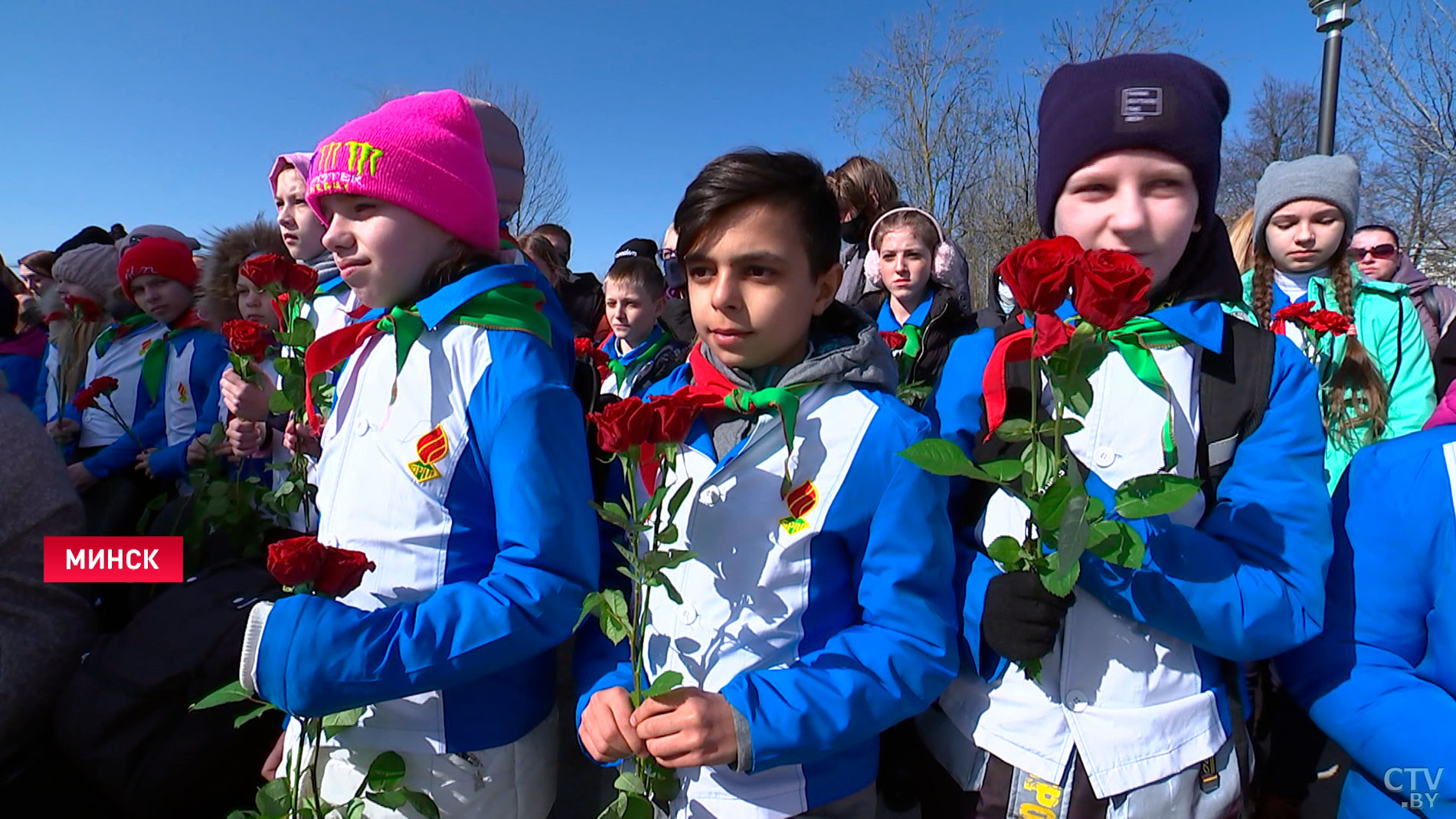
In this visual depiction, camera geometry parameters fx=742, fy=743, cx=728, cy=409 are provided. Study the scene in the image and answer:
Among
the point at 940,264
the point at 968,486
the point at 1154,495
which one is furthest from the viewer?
the point at 940,264

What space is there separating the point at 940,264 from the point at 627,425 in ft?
10.7

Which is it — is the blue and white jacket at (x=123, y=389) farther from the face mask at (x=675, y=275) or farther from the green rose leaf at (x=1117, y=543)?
the green rose leaf at (x=1117, y=543)

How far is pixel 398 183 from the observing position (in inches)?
59.7

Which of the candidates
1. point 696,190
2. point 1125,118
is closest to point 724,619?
point 696,190

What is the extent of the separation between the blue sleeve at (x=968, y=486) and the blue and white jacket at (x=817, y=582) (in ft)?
0.19

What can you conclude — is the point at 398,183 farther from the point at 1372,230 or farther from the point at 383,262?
the point at 1372,230

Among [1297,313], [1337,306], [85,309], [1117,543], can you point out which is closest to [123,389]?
[85,309]

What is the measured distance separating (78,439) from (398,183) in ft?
12.7

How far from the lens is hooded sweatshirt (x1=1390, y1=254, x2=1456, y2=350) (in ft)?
13.6

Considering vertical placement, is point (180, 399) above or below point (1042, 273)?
above

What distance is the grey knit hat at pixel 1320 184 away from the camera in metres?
3.12

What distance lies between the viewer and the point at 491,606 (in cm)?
126

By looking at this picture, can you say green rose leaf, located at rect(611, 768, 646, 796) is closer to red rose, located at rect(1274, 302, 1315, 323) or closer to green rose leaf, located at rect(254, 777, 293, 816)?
green rose leaf, located at rect(254, 777, 293, 816)

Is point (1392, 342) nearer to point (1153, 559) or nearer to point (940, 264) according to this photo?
point (940, 264)
